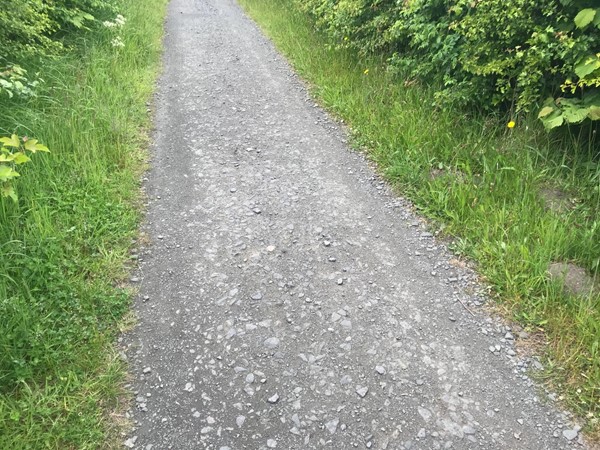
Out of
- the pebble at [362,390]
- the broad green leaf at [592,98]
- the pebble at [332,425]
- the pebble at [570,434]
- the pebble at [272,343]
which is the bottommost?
the pebble at [332,425]

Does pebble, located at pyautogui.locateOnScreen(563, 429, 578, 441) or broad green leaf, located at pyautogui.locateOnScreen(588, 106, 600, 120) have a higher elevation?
broad green leaf, located at pyautogui.locateOnScreen(588, 106, 600, 120)

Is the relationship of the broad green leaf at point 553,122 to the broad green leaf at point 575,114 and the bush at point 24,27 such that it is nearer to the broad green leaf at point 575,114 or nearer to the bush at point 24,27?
the broad green leaf at point 575,114

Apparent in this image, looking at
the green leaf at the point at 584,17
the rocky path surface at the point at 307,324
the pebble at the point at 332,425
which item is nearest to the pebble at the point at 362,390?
the rocky path surface at the point at 307,324

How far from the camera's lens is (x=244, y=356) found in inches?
116

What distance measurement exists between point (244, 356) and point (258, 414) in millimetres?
422

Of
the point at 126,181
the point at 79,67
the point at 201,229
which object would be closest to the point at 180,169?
the point at 126,181

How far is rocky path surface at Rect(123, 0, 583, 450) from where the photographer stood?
2541 mm

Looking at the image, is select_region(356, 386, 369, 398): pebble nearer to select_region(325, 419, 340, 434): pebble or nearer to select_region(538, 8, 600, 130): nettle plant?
select_region(325, 419, 340, 434): pebble

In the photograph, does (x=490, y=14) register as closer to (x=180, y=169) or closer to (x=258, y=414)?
(x=180, y=169)

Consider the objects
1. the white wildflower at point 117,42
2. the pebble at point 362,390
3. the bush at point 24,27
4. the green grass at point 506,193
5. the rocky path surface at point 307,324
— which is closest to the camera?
the rocky path surface at point 307,324

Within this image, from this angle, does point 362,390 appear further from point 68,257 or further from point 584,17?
point 584,17

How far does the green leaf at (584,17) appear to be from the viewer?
11.6 ft

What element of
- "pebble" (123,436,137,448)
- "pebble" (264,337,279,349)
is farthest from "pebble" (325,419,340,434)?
"pebble" (123,436,137,448)

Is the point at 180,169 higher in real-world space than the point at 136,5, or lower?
lower
